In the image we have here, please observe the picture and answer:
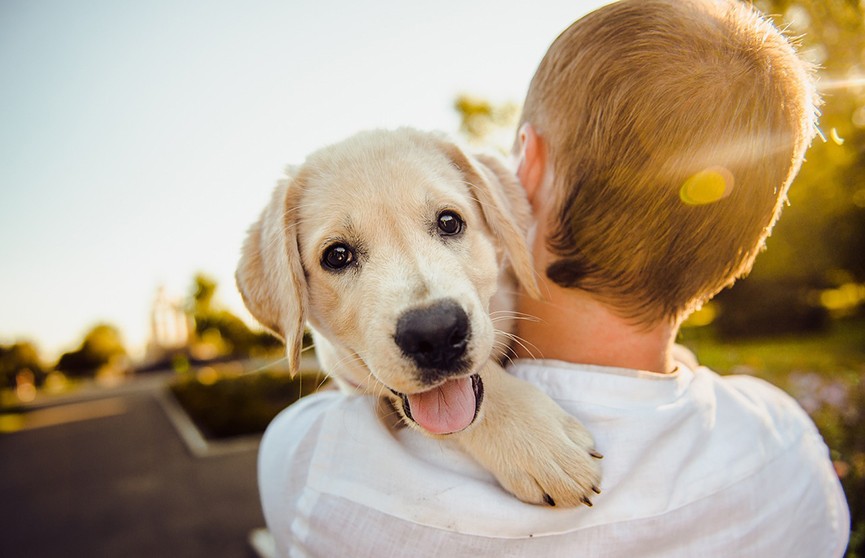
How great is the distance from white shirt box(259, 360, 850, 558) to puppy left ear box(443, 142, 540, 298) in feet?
1.50

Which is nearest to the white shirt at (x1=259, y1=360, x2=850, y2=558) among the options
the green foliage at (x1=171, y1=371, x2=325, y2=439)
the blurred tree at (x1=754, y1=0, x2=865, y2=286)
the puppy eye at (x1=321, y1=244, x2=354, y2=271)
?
the puppy eye at (x1=321, y1=244, x2=354, y2=271)

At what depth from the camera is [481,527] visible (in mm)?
1776

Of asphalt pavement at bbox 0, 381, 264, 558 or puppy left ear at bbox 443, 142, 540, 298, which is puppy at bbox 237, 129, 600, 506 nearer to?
puppy left ear at bbox 443, 142, 540, 298

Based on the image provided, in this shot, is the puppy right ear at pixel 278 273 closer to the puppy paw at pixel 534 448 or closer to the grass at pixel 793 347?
the puppy paw at pixel 534 448

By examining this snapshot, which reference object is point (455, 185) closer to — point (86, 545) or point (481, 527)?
point (481, 527)

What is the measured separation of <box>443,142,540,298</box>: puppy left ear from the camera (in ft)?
8.04

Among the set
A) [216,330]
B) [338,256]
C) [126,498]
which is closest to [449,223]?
[338,256]

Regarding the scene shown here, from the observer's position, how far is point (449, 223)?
265cm

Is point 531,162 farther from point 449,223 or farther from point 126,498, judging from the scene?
point 126,498

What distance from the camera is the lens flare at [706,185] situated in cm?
199

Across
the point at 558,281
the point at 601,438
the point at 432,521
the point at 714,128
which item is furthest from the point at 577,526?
the point at 714,128

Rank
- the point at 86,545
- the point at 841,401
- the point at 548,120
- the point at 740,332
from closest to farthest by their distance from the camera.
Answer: the point at 548,120 → the point at 841,401 → the point at 86,545 → the point at 740,332

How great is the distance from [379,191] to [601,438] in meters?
1.37

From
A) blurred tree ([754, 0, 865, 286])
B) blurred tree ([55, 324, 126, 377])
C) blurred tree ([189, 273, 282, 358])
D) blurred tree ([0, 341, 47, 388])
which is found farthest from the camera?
blurred tree ([55, 324, 126, 377])
